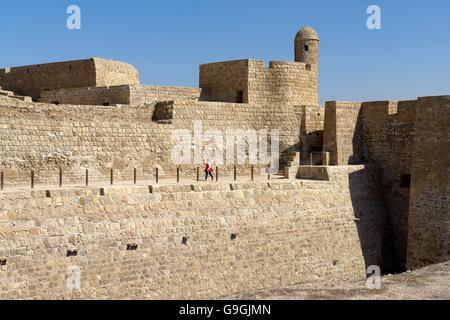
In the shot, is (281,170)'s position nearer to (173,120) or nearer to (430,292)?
(173,120)

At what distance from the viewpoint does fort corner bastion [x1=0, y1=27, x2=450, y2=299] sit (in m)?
12.4

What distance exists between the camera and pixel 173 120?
18234mm

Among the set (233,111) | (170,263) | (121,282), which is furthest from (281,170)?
(121,282)

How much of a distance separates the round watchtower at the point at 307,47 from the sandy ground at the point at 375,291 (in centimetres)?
1361

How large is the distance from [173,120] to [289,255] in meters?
5.37

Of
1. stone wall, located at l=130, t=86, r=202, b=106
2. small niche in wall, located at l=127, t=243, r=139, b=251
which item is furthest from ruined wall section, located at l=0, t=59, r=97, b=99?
small niche in wall, located at l=127, t=243, r=139, b=251

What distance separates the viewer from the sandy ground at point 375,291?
28.5 feet

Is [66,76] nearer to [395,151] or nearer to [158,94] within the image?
[158,94]

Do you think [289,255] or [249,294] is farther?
[289,255]

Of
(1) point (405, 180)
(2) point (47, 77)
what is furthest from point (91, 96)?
(1) point (405, 180)

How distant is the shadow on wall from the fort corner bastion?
0.05m

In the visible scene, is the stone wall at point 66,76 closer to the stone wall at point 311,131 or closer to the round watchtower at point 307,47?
the round watchtower at point 307,47

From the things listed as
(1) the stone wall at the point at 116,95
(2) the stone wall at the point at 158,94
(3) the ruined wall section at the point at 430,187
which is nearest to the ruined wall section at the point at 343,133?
(3) the ruined wall section at the point at 430,187

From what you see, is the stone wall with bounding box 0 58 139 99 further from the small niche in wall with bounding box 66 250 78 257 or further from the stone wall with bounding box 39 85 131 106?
the small niche in wall with bounding box 66 250 78 257
